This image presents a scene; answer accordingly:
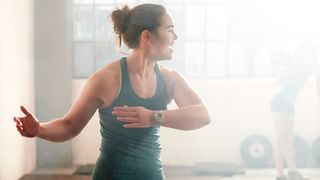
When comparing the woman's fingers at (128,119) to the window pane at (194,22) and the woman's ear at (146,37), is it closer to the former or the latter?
the woman's ear at (146,37)

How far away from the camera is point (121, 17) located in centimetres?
119

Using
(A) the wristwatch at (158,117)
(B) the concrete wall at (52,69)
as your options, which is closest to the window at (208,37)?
(B) the concrete wall at (52,69)

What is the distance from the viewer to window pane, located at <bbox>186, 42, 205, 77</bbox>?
11.0 feet

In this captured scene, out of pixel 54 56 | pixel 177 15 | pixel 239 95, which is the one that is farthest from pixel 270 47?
pixel 54 56

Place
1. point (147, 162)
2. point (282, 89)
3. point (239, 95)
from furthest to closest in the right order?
point (239, 95)
point (282, 89)
point (147, 162)

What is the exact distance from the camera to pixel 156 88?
1.18m

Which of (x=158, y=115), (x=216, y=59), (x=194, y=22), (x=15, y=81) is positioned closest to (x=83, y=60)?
(x=15, y=81)

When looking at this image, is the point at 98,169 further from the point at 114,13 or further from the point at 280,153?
the point at 280,153

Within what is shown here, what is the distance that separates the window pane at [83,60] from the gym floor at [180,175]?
0.68 m

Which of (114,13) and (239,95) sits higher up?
(114,13)

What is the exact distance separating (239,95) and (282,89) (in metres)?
0.50

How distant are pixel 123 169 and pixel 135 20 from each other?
0.36 meters

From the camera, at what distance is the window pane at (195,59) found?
3361 mm

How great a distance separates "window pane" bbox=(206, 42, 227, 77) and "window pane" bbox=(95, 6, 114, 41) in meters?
0.70
